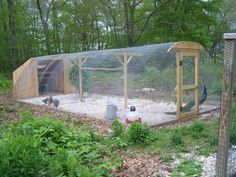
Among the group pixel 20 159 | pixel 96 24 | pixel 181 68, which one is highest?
pixel 96 24

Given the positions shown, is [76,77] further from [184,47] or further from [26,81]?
[184,47]

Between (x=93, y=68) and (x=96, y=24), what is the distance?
11.1 m

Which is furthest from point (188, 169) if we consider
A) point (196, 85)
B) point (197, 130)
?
point (196, 85)

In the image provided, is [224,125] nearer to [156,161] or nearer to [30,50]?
[156,161]

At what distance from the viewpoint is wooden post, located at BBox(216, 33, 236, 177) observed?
109 inches

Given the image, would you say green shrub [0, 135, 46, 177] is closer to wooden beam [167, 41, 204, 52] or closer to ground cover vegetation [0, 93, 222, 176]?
ground cover vegetation [0, 93, 222, 176]

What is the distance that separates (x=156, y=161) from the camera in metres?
3.99

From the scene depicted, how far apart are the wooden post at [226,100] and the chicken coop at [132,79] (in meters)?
3.70

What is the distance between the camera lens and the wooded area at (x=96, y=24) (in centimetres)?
1416

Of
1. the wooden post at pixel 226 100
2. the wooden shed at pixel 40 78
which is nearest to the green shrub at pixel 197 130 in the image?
the wooden post at pixel 226 100

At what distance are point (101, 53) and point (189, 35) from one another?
626cm

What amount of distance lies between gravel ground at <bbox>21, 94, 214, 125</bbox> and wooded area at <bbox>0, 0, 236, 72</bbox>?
5.28 metres

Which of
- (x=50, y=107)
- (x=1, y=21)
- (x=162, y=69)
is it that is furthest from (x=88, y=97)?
(x=1, y=21)

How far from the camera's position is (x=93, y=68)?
9531 mm
